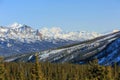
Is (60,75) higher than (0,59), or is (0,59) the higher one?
(0,59)

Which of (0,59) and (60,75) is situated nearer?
(0,59)

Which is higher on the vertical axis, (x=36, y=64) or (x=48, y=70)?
(x=36, y=64)

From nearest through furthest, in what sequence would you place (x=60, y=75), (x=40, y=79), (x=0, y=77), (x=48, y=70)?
1. (x=40, y=79)
2. (x=0, y=77)
3. (x=60, y=75)
4. (x=48, y=70)

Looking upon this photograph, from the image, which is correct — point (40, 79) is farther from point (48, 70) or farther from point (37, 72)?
point (48, 70)

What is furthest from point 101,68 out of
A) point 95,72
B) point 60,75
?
point 60,75

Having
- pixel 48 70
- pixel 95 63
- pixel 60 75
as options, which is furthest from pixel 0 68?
pixel 48 70

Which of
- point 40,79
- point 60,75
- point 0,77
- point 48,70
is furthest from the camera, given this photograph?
point 48,70

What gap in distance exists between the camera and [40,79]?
36.8 metres

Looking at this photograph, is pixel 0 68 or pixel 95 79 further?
pixel 0 68

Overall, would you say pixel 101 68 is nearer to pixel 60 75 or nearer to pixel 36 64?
pixel 36 64

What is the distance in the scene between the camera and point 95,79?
37094mm

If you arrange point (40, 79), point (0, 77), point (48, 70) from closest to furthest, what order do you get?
point (40, 79)
point (0, 77)
point (48, 70)

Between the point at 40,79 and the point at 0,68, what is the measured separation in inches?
250

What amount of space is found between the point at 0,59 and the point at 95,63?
998cm
